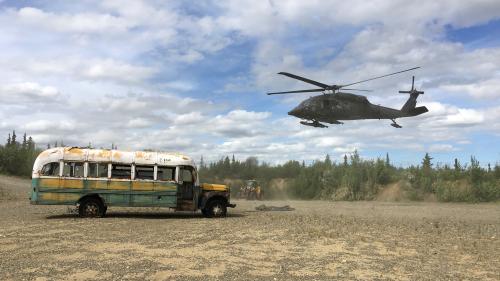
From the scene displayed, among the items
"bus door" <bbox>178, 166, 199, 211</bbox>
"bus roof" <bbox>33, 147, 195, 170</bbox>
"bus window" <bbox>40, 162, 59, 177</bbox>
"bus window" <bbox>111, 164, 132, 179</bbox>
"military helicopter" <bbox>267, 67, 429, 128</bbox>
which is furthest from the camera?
"military helicopter" <bbox>267, 67, 429, 128</bbox>

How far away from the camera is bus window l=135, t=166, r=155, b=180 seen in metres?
20.3

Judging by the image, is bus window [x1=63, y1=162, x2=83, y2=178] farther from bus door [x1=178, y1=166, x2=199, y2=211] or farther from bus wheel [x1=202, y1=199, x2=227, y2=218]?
bus wheel [x1=202, y1=199, x2=227, y2=218]

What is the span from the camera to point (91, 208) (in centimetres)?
1973

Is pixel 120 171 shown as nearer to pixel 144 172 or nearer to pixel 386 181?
pixel 144 172

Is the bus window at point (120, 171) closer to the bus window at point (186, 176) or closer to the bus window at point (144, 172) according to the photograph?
the bus window at point (144, 172)

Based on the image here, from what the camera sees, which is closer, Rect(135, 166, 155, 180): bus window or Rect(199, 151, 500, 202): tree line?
Rect(135, 166, 155, 180): bus window

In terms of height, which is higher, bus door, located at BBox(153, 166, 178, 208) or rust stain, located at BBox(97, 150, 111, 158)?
rust stain, located at BBox(97, 150, 111, 158)

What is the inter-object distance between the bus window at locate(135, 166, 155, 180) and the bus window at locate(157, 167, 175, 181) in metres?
0.31

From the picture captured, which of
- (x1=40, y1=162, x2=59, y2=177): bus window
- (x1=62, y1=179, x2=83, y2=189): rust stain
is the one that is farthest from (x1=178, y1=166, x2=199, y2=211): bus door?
(x1=40, y1=162, x2=59, y2=177): bus window

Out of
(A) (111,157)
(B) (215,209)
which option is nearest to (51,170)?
(A) (111,157)

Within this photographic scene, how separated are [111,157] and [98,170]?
0.73 metres

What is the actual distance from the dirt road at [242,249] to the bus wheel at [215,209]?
1683mm

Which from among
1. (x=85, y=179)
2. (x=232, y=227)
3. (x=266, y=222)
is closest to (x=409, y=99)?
(x=266, y=222)

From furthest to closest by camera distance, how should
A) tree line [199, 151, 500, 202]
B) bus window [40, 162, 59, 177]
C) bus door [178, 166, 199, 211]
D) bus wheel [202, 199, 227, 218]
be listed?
tree line [199, 151, 500, 202]
bus wheel [202, 199, 227, 218]
bus door [178, 166, 199, 211]
bus window [40, 162, 59, 177]
